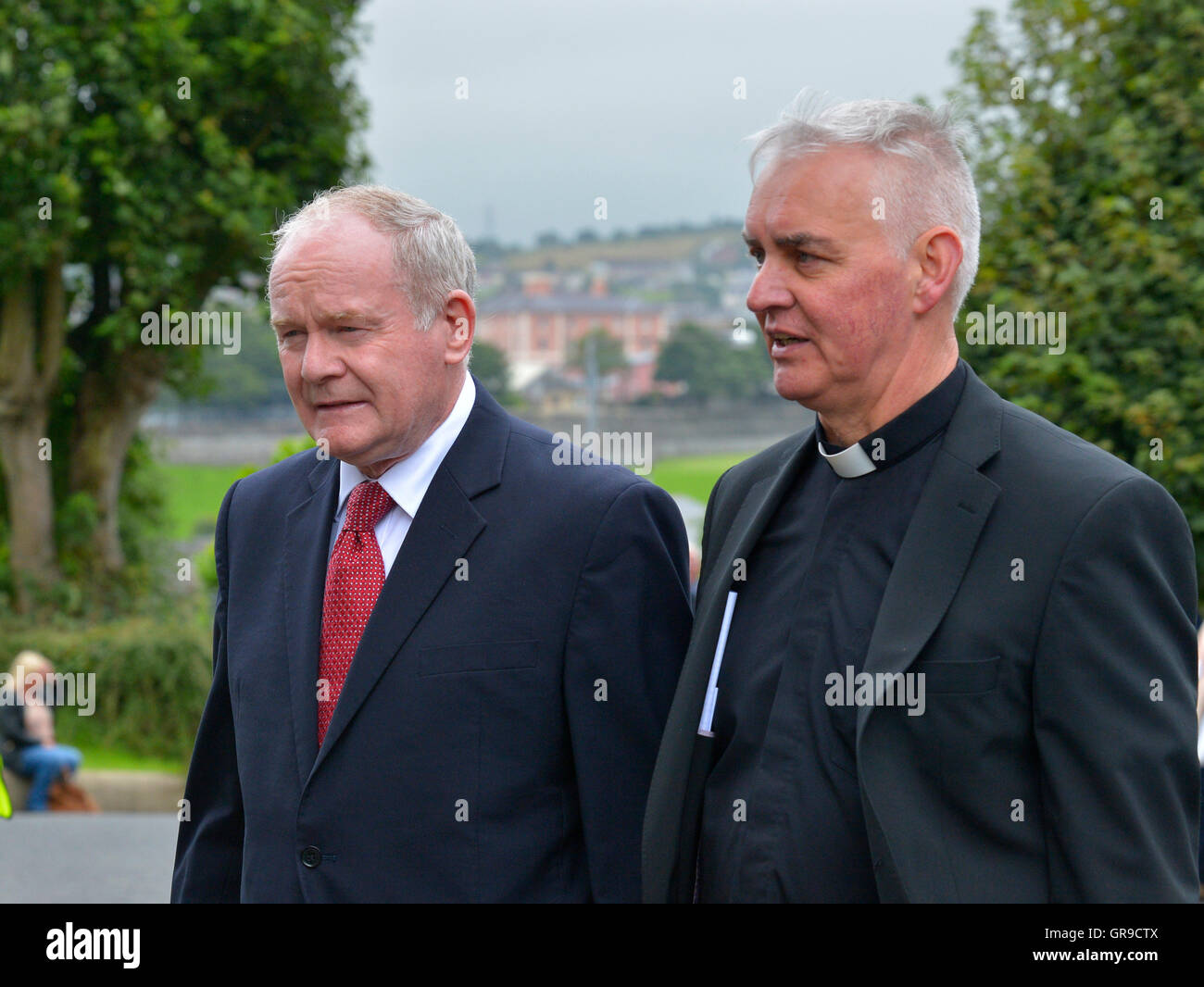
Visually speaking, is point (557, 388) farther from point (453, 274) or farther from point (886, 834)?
point (886, 834)

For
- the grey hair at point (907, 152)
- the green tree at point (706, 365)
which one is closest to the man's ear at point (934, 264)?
the grey hair at point (907, 152)

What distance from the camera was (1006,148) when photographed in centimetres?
665

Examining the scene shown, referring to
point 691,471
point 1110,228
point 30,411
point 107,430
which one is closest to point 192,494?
point 107,430

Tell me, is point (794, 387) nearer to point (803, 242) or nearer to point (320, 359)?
point (803, 242)

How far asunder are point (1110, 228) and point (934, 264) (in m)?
4.29

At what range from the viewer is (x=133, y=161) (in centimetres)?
912

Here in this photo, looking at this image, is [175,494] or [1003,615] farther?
[175,494]

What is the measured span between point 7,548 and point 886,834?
9.77m

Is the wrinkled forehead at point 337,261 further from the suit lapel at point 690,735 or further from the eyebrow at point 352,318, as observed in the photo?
the suit lapel at point 690,735

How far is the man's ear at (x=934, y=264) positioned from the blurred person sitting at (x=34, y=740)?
7.60 metres

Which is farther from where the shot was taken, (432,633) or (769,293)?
(432,633)

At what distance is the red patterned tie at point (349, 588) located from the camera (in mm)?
2506

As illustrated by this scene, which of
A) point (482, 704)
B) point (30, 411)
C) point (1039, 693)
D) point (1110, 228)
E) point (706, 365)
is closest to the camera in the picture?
point (1039, 693)

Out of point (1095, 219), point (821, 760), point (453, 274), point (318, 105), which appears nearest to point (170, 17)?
point (318, 105)
